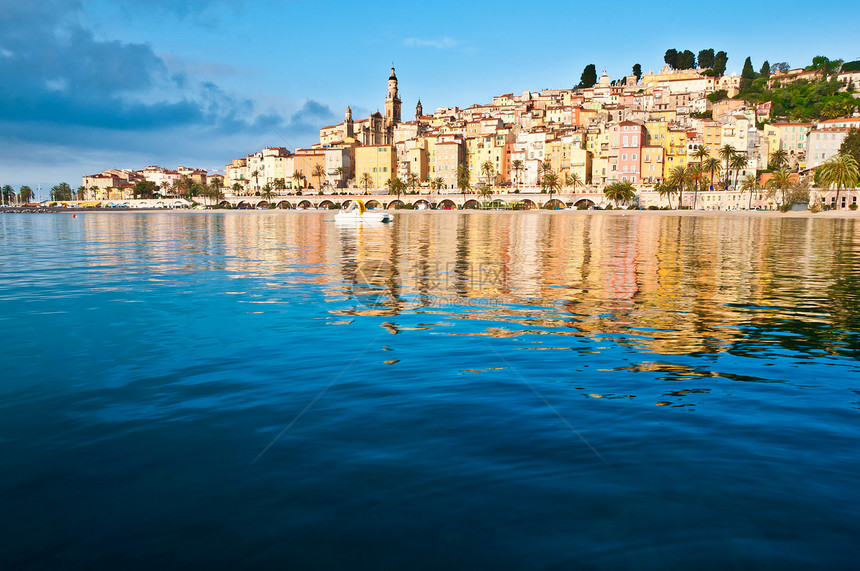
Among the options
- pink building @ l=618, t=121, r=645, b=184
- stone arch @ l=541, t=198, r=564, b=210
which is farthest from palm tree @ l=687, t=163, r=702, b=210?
stone arch @ l=541, t=198, r=564, b=210

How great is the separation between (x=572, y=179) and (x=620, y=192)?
22.2 meters

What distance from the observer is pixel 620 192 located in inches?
5901

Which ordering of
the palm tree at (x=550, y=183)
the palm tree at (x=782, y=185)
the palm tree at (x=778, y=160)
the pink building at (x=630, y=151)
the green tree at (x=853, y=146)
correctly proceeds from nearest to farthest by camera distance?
the green tree at (x=853, y=146), the palm tree at (x=782, y=185), the palm tree at (x=778, y=160), the pink building at (x=630, y=151), the palm tree at (x=550, y=183)

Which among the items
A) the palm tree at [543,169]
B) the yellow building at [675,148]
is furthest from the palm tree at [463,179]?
the yellow building at [675,148]

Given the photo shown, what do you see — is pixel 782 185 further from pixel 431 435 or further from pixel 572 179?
pixel 431 435

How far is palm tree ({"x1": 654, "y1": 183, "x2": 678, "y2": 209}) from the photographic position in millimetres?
141913

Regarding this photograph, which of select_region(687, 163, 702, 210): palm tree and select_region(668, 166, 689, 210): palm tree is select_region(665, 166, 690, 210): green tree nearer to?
select_region(668, 166, 689, 210): palm tree

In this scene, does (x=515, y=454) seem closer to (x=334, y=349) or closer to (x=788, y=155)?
(x=334, y=349)

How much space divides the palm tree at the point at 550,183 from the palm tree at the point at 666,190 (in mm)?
26499

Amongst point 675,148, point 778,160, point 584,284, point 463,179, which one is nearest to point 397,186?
point 463,179

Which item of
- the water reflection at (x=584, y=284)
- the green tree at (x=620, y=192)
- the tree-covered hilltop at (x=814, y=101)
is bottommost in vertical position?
the water reflection at (x=584, y=284)

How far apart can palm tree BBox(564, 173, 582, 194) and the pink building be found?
451 inches

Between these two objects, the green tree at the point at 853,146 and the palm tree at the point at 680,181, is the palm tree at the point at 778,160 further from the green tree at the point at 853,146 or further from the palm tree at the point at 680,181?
the palm tree at the point at 680,181

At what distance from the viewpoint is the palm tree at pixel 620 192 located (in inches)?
5896
